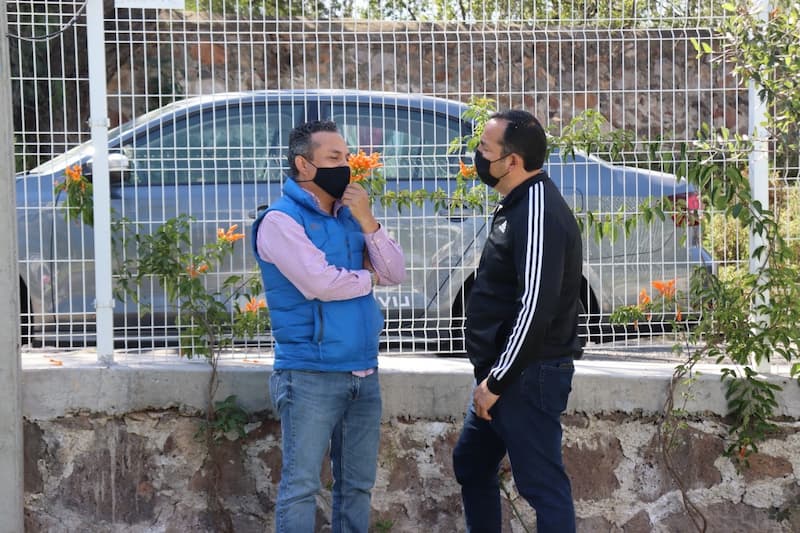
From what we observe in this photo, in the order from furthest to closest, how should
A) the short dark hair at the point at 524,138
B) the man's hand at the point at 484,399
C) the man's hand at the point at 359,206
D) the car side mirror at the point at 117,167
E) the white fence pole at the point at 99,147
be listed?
the car side mirror at the point at 117,167, the white fence pole at the point at 99,147, the man's hand at the point at 359,206, the short dark hair at the point at 524,138, the man's hand at the point at 484,399

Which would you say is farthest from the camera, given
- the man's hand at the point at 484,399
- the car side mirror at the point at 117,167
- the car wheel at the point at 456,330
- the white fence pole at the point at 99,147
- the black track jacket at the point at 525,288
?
the car wheel at the point at 456,330

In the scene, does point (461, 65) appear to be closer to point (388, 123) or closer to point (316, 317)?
point (388, 123)

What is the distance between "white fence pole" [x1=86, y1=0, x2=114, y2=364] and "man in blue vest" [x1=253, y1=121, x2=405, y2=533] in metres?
1.16

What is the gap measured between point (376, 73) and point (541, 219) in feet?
5.96

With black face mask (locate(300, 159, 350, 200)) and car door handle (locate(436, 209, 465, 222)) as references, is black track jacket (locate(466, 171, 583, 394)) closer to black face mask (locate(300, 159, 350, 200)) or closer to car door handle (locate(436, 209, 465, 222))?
black face mask (locate(300, 159, 350, 200))

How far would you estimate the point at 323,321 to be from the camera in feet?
13.2

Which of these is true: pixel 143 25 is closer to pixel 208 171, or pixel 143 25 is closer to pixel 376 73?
pixel 208 171

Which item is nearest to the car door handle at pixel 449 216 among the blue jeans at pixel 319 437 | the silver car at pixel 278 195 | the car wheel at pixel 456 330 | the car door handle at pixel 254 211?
the silver car at pixel 278 195

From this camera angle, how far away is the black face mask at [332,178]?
13.6 ft

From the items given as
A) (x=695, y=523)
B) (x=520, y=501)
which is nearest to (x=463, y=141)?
(x=520, y=501)

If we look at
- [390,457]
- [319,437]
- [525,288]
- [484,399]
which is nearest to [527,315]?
[525,288]

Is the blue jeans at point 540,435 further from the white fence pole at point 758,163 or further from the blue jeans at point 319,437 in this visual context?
the white fence pole at point 758,163

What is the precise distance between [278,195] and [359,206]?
1133 millimetres

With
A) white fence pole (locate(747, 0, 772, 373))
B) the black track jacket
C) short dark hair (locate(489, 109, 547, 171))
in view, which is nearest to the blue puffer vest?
the black track jacket
